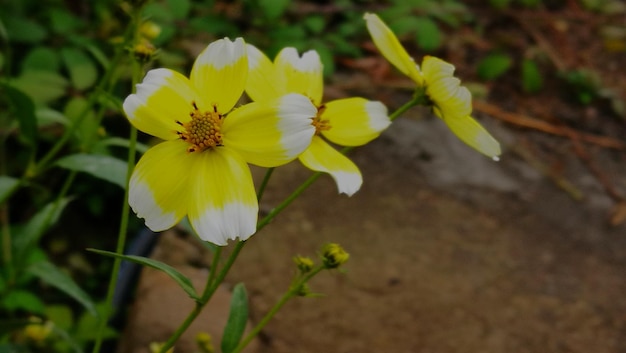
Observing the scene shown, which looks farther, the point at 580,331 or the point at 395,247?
the point at 395,247

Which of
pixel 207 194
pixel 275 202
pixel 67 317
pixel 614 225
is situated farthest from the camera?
pixel 614 225

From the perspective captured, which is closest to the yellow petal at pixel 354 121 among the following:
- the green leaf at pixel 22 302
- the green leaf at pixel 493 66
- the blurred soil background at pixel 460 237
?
the blurred soil background at pixel 460 237

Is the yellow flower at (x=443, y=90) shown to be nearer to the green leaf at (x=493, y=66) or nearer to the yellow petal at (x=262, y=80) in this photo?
the yellow petal at (x=262, y=80)

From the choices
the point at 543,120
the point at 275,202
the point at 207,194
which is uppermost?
the point at 207,194

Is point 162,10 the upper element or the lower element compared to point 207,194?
lower

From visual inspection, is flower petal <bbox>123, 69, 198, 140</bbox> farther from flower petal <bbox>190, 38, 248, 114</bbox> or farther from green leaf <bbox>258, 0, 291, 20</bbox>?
green leaf <bbox>258, 0, 291, 20</bbox>

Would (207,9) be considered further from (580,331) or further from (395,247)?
(580,331)

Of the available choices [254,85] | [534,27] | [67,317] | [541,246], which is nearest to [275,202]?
[67,317]
